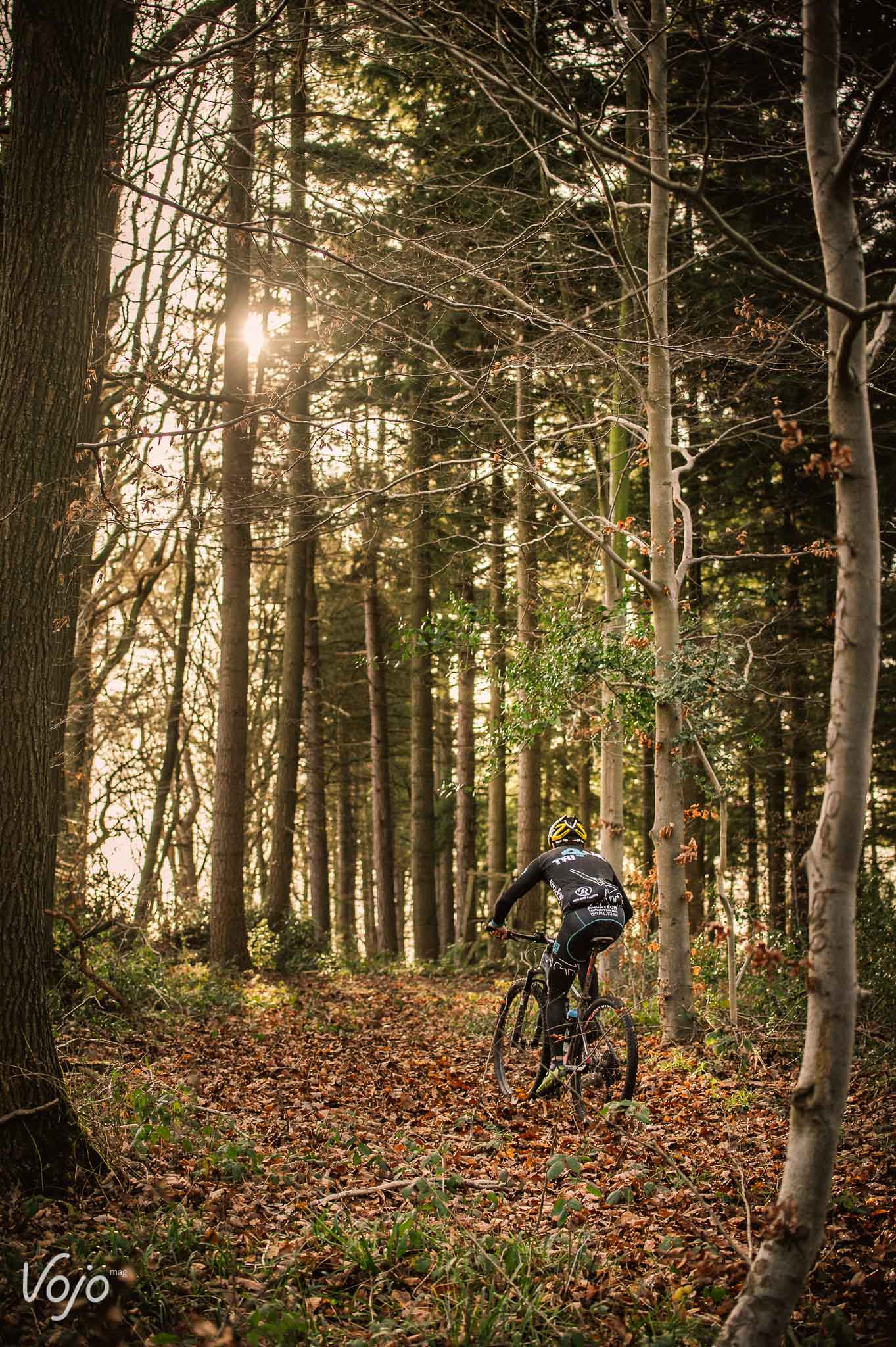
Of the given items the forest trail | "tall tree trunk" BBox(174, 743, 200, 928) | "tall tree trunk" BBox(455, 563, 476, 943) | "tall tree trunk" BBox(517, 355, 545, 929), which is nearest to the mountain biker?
the forest trail

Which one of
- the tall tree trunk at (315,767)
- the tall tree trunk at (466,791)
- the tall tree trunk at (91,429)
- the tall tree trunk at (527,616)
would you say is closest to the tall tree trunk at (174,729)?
the tall tree trunk at (91,429)

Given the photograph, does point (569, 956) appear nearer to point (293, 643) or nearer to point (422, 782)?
point (293, 643)

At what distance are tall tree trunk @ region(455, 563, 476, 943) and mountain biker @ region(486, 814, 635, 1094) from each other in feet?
30.3

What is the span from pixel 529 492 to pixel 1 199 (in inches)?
335

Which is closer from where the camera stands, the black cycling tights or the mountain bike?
the mountain bike

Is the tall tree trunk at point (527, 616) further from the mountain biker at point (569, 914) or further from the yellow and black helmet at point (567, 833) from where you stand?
the mountain biker at point (569, 914)

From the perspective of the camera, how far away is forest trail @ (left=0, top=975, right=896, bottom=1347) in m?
3.66

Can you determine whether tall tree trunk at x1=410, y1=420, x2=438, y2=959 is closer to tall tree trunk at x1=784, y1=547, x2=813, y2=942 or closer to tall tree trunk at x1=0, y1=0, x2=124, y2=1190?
tall tree trunk at x1=784, y1=547, x2=813, y2=942

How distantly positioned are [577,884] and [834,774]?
12.0 feet

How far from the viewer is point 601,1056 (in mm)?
6531

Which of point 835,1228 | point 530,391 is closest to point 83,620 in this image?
point 530,391

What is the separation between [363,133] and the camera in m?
14.0

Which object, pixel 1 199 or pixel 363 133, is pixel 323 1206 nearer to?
pixel 1 199

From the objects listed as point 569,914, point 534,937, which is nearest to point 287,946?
point 534,937
